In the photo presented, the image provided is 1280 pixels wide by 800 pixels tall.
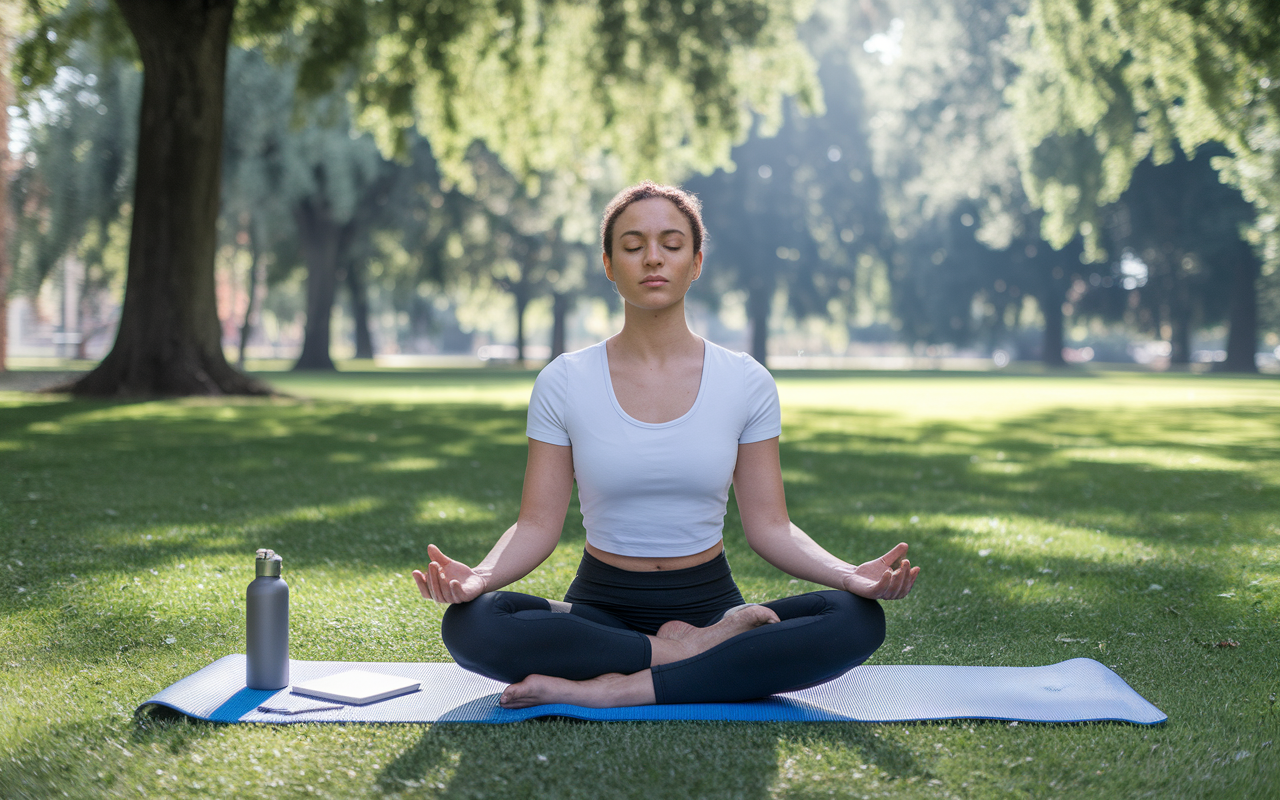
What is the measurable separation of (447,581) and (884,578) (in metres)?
1.33

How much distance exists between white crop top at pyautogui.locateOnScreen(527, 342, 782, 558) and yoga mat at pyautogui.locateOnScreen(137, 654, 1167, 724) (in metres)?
0.58

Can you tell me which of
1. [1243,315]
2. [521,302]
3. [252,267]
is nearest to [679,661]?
[252,267]

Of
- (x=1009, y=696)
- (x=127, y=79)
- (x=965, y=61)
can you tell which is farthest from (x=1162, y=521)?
(x=965, y=61)

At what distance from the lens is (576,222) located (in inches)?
1029

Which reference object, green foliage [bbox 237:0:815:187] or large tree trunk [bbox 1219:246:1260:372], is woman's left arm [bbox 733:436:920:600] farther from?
large tree trunk [bbox 1219:246:1260:372]

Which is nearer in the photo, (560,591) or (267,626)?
(267,626)

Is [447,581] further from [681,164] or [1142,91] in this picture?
[681,164]

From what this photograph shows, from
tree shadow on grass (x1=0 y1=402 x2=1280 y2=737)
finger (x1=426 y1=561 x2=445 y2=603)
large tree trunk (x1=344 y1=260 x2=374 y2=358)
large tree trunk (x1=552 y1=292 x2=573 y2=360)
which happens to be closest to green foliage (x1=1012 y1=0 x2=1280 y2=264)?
tree shadow on grass (x1=0 y1=402 x2=1280 y2=737)

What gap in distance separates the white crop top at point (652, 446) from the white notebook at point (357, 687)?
2.70 feet

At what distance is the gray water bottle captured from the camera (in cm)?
350

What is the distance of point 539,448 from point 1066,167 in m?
23.4

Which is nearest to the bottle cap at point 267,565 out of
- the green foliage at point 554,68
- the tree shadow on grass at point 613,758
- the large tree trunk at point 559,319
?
the tree shadow on grass at point 613,758

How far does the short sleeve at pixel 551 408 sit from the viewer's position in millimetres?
3633

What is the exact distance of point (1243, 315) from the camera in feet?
135
